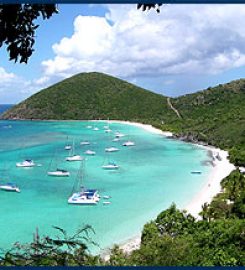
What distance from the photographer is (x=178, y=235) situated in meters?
12.0

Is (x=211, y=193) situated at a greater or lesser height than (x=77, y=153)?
lesser

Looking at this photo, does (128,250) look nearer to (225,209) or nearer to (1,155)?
(225,209)

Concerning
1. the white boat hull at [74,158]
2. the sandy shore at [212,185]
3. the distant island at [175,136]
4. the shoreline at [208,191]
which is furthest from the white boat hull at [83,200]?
the white boat hull at [74,158]

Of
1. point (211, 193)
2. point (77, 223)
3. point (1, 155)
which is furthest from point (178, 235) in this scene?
point (1, 155)

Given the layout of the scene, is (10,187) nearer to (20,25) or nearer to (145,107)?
(20,25)

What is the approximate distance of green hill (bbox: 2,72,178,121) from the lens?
67.5 m

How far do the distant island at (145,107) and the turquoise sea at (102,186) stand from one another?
362 cm

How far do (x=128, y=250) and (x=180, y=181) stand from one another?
1259 centimetres

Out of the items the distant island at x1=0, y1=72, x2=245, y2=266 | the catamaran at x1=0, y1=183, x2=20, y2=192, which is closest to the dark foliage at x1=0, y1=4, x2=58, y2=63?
the distant island at x1=0, y1=72, x2=245, y2=266

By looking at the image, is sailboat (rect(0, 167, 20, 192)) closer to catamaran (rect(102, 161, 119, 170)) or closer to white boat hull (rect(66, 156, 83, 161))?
catamaran (rect(102, 161, 119, 170))

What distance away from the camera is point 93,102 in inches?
2793

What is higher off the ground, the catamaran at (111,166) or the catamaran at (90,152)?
the catamaran at (90,152)

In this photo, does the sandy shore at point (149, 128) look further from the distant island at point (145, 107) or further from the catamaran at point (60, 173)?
the catamaran at point (60, 173)

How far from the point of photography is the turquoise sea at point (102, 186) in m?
17.1
